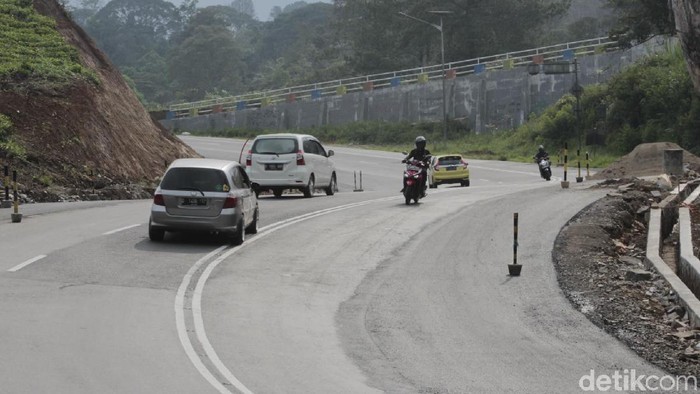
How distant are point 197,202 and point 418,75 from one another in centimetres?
7230

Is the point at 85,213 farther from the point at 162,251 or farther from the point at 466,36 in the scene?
the point at 466,36

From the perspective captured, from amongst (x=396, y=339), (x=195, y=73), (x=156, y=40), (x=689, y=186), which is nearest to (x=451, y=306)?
(x=396, y=339)

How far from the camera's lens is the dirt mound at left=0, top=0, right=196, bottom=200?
33.0 m

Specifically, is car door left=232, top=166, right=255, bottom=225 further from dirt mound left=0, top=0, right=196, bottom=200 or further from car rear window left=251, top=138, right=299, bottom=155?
dirt mound left=0, top=0, right=196, bottom=200

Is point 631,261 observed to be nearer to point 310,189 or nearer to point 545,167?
point 310,189

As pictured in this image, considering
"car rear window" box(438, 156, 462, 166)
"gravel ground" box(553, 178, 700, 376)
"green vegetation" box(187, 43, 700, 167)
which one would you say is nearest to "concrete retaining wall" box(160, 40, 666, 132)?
"green vegetation" box(187, 43, 700, 167)

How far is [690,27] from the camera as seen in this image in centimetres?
2814

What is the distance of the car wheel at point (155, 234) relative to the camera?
20078 millimetres

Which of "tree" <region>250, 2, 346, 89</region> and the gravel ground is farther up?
"tree" <region>250, 2, 346, 89</region>

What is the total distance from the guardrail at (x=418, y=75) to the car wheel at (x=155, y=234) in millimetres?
60431

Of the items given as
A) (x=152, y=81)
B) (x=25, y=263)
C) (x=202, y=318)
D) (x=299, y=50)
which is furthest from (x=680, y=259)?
(x=299, y=50)

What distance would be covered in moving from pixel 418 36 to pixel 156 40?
86.4 metres

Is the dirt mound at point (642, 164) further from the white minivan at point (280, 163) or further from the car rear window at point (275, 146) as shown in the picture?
the car rear window at point (275, 146)

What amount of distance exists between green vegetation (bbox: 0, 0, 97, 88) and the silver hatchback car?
1786 centimetres
